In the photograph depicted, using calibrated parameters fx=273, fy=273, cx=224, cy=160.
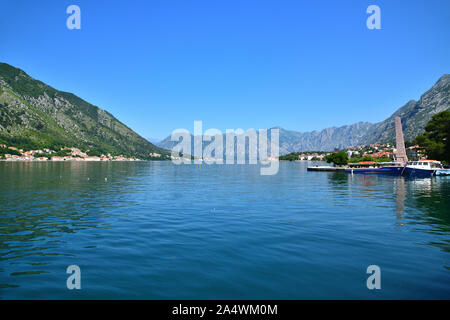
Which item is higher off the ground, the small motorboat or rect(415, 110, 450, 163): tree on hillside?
rect(415, 110, 450, 163): tree on hillside

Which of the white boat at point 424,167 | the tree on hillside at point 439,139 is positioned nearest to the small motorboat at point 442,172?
the white boat at point 424,167

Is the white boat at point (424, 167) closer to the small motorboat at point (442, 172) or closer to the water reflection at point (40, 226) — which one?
the small motorboat at point (442, 172)

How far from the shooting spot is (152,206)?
119 feet

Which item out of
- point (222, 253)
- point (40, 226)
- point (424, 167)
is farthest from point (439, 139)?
point (40, 226)

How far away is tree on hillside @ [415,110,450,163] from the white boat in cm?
766

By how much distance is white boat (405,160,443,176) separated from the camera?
104150 millimetres

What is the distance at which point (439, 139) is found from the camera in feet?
407

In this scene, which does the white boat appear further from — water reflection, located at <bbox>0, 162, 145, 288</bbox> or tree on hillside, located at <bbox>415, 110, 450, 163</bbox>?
water reflection, located at <bbox>0, 162, 145, 288</bbox>

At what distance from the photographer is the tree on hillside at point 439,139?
115125mm

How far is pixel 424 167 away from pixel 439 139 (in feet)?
93.2

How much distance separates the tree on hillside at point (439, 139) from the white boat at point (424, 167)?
7.66 meters

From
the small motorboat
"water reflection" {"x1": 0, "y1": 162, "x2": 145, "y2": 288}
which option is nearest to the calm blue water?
"water reflection" {"x1": 0, "y1": 162, "x2": 145, "y2": 288}

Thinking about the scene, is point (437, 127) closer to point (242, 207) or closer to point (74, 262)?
point (242, 207)
